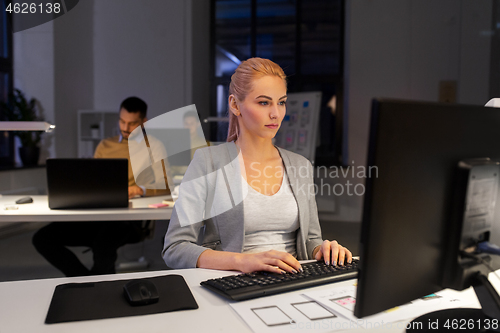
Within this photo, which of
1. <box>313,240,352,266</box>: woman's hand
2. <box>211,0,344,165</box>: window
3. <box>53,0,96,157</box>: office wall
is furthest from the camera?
<box>211,0,344,165</box>: window

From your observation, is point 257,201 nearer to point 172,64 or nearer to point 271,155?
point 271,155

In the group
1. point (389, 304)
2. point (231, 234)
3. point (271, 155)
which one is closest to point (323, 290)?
point (389, 304)

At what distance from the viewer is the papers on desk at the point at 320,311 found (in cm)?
77

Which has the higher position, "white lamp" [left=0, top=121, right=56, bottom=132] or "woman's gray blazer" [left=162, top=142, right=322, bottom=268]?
"white lamp" [left=0, top=121, right=56, bottom=132]

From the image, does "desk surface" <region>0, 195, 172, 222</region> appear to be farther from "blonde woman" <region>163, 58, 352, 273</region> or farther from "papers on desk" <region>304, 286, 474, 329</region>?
"papers on desk" <region>304, 286, 474, 329</region>

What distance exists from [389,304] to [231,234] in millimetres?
807

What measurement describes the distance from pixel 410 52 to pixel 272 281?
556 centimetres

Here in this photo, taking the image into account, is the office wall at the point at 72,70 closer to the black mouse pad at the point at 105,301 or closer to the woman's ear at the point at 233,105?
the woman's ear at the point at 233,105

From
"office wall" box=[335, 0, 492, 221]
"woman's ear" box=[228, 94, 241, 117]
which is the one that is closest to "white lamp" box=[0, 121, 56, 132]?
"woman's ear" box=[228, 94, 241, 117]

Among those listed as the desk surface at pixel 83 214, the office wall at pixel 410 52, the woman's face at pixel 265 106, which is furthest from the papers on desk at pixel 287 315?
the office wall at pixel 410 52

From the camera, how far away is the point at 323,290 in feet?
3.13

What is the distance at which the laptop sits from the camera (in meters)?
2.15

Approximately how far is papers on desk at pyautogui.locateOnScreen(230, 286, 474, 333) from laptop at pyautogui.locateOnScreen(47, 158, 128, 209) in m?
1.53

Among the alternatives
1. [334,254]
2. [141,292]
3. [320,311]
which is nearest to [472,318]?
[320,311]
